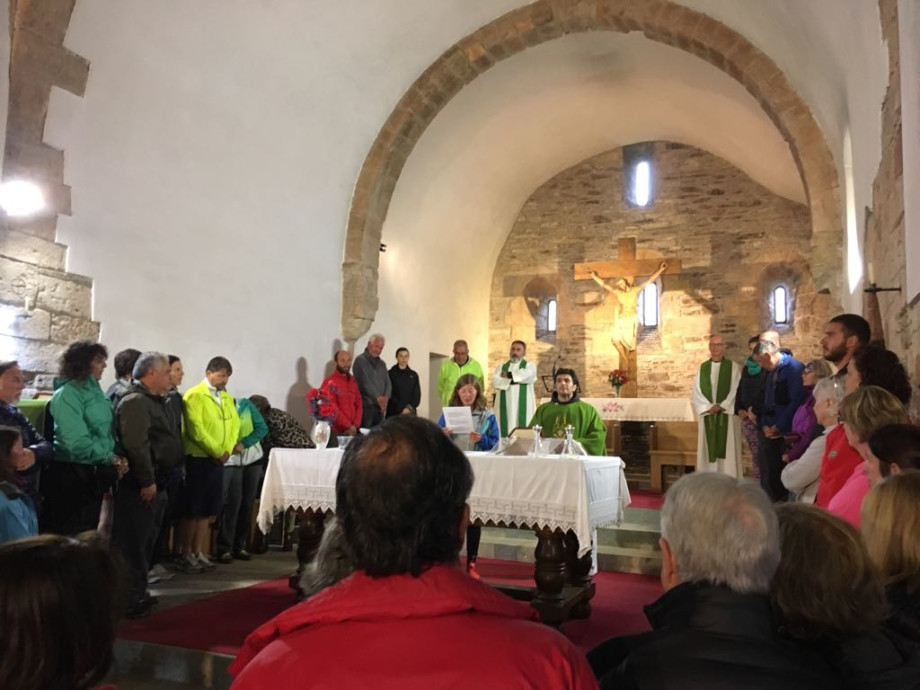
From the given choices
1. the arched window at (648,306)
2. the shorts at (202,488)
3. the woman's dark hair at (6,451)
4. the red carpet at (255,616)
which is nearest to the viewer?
the woman's dark hair at (6,451)

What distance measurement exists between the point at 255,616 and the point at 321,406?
3.07m

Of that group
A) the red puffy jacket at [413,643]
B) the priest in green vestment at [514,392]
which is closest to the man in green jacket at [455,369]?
the priest in green vestment at [514,392]

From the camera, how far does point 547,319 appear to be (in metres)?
13.0

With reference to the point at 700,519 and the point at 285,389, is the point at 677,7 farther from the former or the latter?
the point at 700,519

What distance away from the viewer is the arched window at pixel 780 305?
11.4 metres

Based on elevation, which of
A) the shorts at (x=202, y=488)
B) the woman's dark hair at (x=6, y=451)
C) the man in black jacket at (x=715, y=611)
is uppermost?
the woman's dark hair at (x=6, y=451)

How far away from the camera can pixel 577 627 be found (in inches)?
172

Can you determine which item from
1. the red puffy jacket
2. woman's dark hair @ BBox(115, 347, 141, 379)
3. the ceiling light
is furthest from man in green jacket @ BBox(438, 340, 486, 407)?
the red puffy jacket

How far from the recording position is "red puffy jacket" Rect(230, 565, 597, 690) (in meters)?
1.07

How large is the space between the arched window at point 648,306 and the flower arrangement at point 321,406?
645 centimetres

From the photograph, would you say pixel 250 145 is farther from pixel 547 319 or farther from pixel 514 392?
pixel 547 319

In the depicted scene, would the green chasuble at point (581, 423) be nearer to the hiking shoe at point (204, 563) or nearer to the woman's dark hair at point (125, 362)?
the hiking shoe at point (204, 563)

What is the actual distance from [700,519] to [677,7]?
7491 mm

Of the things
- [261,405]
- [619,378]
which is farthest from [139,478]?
[619,378]
